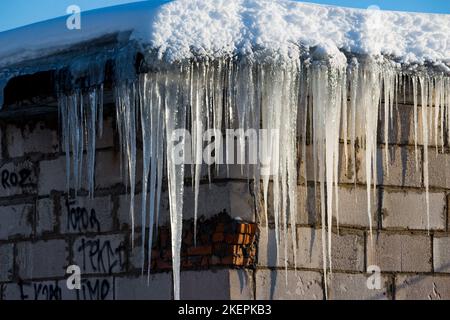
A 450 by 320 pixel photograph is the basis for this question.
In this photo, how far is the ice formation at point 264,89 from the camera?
20.3ft

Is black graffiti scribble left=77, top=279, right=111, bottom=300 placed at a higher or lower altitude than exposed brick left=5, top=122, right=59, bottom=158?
lower

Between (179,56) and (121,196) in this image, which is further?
(121,196)

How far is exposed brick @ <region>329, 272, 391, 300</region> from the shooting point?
257 inches

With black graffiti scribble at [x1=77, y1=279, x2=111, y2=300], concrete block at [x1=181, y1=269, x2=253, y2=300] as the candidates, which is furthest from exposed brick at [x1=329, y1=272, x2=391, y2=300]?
black graffiti scribble at [x1=77, y1=279, x2=111, y2=300]

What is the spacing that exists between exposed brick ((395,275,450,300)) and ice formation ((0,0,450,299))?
0.43 metres

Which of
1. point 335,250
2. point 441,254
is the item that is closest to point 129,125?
point 335,250

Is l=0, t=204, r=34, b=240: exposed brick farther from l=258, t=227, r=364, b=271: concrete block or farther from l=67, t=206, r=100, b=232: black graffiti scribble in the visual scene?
l=258, t=227, r=364, b=271: concrete block

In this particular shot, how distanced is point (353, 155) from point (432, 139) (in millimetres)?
535

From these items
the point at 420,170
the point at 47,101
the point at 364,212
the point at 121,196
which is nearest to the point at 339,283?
the point at 364,212

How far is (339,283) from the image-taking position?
654cm

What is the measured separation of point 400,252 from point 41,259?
2.11 metres

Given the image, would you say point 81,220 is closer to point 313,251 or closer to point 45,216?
point 45,216

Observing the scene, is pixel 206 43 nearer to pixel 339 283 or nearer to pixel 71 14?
pixel 71 14

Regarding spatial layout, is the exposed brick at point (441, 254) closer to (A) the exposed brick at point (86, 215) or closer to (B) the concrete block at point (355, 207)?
(B) the concrete block at point (355, 207)
